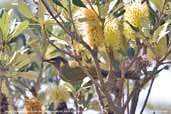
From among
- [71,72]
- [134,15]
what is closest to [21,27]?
[71,72]

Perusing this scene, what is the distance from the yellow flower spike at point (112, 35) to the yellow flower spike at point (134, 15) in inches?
0.7

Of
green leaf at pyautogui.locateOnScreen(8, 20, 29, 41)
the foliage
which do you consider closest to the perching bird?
the foliage

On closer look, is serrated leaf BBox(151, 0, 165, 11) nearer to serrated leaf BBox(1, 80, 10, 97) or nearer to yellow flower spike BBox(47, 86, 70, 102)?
yellow flower spike BBox(47, 86, 70, 102)

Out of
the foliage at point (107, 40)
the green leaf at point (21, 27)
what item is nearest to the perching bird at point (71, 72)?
the foliage at point (107, 40)

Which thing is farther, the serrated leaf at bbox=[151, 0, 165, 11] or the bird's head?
the bird's head

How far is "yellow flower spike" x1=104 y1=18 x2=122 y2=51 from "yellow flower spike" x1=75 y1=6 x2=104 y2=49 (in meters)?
0.01

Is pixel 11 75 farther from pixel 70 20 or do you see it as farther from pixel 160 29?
pixel 160 29

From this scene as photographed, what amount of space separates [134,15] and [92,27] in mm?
76

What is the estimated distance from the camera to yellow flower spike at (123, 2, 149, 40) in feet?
2.70

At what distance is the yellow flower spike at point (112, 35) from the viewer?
0.83m

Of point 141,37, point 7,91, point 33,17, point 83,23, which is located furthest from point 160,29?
point 7,91

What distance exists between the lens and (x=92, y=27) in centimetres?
84

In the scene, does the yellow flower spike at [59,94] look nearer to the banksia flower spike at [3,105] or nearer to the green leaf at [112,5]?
the banksia flower spike at [3,105]

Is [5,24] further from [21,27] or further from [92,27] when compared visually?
[92,27]
